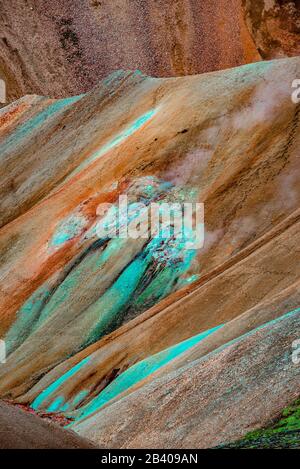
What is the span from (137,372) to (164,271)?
6124 millimetres

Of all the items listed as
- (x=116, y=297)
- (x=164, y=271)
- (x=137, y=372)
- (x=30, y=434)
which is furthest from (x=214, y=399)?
(x=116, y=297)

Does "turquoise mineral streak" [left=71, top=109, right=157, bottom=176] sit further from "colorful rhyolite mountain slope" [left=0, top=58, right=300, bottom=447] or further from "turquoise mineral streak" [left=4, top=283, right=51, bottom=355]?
"turquoise mineral streak" [left=4, top=283, right=51, bottom=355]

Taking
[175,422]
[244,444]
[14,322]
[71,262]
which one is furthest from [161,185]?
[244,444]

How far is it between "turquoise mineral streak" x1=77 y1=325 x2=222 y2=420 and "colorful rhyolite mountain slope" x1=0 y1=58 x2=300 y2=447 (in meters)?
0.05

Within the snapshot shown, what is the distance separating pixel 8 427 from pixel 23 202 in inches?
1032

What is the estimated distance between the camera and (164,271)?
2531cm

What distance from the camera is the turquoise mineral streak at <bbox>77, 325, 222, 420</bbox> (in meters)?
19.1

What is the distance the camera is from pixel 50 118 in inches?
1692

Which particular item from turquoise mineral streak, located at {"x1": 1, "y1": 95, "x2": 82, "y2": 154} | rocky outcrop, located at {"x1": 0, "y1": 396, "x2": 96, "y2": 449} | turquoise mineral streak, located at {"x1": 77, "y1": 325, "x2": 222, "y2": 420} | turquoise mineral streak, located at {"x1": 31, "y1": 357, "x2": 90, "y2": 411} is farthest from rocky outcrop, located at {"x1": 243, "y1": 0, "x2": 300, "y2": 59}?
rocky outcrop, located at {"x1": 0, "y1": 396, "x2": 96, "y2": 449}

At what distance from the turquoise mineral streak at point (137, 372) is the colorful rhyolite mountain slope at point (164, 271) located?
0.16ft

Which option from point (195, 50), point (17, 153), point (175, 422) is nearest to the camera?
point (175, 422)

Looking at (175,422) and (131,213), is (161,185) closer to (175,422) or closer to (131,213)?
(131,213)

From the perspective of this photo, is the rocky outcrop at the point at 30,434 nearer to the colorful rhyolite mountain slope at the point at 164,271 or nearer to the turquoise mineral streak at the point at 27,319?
the colorful rhyolite mountain slope at the point at 164,271

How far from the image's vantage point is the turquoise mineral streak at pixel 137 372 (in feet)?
62.8
